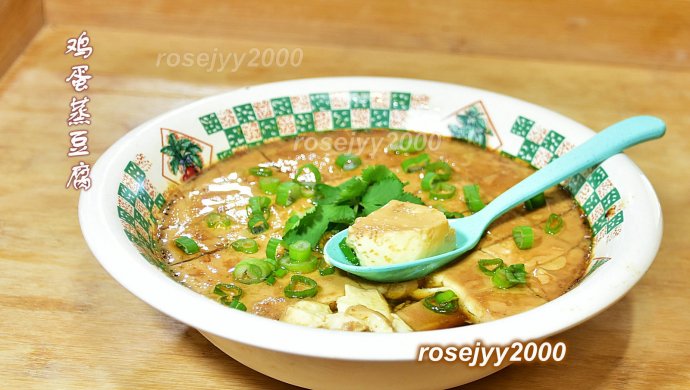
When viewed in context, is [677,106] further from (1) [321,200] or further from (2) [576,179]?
(1) [321,200]

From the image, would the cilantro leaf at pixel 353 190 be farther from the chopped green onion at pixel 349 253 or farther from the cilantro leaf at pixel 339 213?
the chopped green onion at pixel 349 253

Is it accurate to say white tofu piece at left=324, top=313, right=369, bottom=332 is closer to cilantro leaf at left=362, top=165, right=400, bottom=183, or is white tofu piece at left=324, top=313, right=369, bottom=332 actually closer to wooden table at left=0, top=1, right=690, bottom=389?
wooden table at left=0, top=1, right=690, bottom=389

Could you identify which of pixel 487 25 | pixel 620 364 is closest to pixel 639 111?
pixel 487 25

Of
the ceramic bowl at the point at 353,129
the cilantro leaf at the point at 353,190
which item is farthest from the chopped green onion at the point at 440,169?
the cilantro leaf at the point at 353,190

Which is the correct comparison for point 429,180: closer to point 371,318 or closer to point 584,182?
point 584,182

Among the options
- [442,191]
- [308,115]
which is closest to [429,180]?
[442,191]
